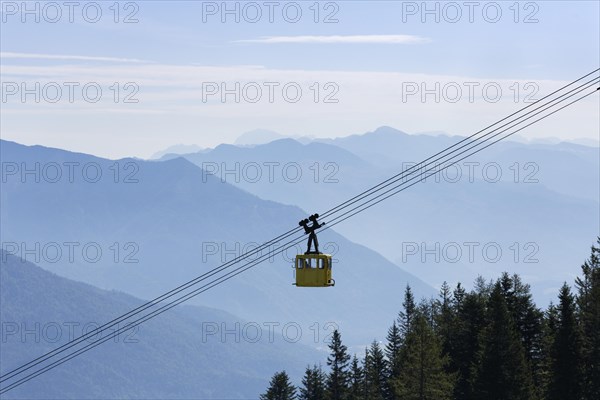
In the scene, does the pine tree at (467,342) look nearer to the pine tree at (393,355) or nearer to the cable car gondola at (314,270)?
the pine tree at (393,355)

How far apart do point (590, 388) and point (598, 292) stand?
6052mm

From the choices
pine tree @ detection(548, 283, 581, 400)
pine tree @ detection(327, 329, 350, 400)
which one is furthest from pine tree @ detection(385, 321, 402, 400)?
pine tree @ detection(548, 283, 581, 400)

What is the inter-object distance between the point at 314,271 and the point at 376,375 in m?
68.9

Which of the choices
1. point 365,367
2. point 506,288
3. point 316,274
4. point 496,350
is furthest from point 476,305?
point 316,274

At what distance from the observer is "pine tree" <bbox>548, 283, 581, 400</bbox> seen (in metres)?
69.4

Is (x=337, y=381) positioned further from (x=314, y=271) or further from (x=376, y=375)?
(x=314, y=271)

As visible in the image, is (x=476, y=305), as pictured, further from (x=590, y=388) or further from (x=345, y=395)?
(x=345, y=395)

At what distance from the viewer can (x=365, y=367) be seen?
109938 mm

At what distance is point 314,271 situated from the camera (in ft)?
132

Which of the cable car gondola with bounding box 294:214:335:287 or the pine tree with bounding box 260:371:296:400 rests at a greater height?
the pine tree with bounding box 260:371:296:400

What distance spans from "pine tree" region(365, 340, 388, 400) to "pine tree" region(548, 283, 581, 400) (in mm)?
34331

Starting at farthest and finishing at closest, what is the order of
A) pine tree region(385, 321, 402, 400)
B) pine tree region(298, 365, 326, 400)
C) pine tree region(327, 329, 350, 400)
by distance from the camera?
pine tree region(298, 365, 326, 400), pine tree region(327, 329, 350, 400), pine tree region(385, 321, 402, 400)

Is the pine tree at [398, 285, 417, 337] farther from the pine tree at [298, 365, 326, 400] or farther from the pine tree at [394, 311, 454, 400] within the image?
the pine tree at [394, 311, 454, 400]

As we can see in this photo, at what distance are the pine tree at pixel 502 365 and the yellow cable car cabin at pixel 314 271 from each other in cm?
3197
